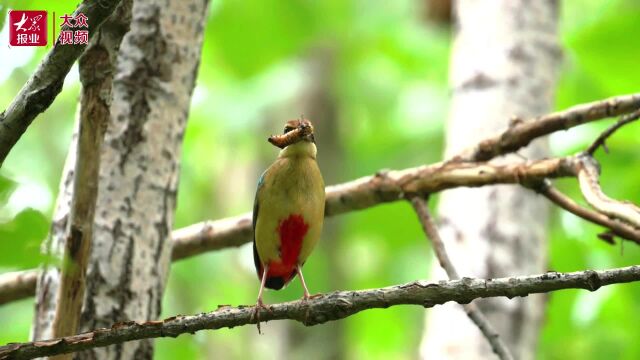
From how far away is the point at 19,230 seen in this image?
1.29 metres

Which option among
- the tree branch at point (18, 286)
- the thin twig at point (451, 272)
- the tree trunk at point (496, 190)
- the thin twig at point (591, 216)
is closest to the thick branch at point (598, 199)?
the thin twig at point (591, 216)

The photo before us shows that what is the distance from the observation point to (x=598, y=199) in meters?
3.06

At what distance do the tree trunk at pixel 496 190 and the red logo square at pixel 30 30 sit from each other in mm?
2325

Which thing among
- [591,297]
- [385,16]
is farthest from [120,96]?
[385,16]

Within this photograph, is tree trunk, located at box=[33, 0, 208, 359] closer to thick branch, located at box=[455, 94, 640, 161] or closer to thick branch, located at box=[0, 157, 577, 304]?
thick branch, located at box=[0, 157, 577, 304]

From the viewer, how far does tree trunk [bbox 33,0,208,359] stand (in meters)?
3.24

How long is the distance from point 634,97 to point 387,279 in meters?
5.60

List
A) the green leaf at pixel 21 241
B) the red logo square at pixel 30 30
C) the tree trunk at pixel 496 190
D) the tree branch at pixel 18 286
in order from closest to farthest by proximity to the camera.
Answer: the green leaf at pixel 21 241 → the red logo square at pixel 30 30 → the tree branch at pixel 18 286 → the tree trunk at pixel 496 190

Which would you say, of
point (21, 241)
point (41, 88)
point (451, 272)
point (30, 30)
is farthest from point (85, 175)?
point (451, 272)

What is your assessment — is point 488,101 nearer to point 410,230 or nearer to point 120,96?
point 120,96

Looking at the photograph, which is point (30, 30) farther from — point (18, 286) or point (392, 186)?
point (392, 186)

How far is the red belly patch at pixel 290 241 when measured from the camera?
111 inches

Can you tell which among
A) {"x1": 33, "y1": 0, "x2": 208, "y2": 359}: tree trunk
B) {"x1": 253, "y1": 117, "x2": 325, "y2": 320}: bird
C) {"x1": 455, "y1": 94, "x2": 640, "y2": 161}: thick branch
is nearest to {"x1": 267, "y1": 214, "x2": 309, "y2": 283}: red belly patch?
{"x1": 253, "y1": 117, "x2": 325, "y2": 320}: bird
